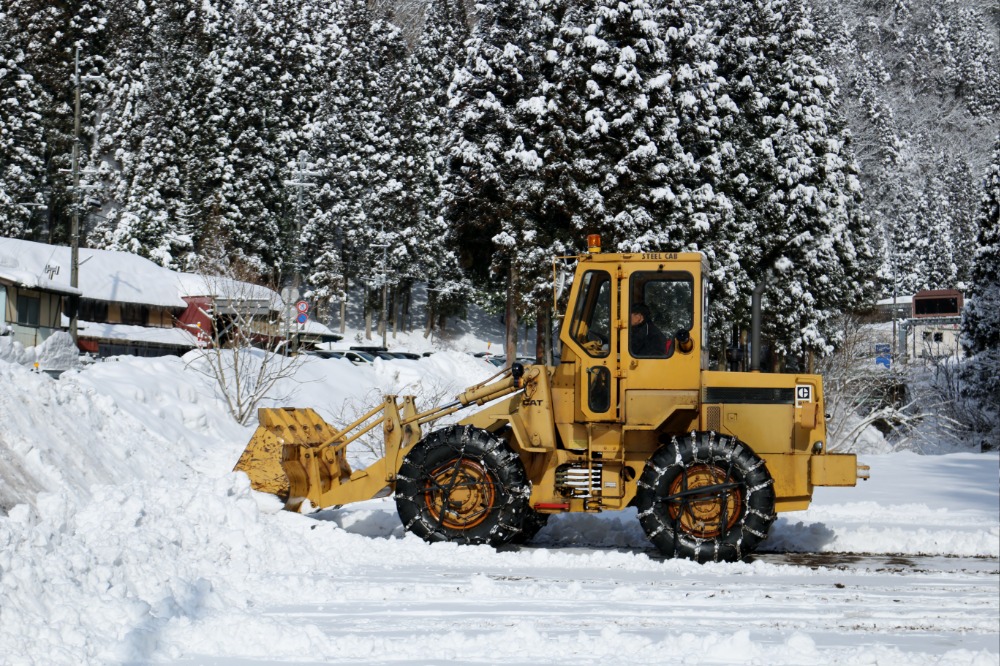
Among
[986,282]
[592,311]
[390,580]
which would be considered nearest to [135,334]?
[986,282]

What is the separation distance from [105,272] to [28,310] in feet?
56.9

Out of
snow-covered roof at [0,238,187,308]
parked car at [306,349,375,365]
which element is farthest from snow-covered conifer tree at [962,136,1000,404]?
snow-covered roof at [0,238,187,308]

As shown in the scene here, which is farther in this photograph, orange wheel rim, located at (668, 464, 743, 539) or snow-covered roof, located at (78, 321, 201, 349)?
snow-covered roof, located at (78, 321, 201, 349)

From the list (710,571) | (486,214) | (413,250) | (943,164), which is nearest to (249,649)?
(710,571)

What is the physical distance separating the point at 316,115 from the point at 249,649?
7280 cm

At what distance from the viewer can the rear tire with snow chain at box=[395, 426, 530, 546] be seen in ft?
37.7

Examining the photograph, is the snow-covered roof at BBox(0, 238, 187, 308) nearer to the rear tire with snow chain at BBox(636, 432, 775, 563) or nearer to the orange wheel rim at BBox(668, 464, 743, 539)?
the rear tire with snow chain at BBox(636, 432, 775, 563)

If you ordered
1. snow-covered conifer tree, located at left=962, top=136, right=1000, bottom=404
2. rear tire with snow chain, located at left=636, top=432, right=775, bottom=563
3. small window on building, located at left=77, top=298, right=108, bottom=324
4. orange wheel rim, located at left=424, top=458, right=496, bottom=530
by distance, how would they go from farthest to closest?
small window on building, located at left=77, top=298, right=108, bottom=324
snow-covered conifer tree, located at left=962, top=136, right=1000, bottom=404
orange wheel rim, located at left=424, top=458, right=496, bottom=530
rear tire with snow chain, located at left=636, top=432, right=775, bottom=563

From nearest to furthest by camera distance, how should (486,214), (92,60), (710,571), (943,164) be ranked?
(710,571) → (486,214) → (92,60) → (943,164)

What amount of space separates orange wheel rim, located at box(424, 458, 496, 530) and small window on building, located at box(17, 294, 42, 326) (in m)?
31.4

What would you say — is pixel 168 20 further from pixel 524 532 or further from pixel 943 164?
pixel 943 164

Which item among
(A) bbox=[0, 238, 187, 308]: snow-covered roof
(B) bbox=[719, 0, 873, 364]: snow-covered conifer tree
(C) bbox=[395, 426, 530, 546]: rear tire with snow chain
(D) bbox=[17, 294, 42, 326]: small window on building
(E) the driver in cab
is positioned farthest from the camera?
(A) bbox=[0, 238, 187, 308]: snow-covered roof

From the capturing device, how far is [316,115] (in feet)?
253

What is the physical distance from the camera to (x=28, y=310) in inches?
1559
